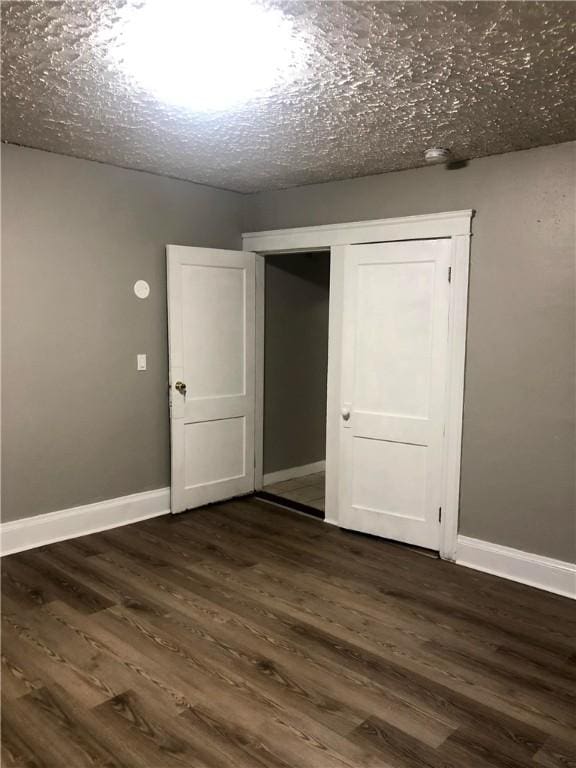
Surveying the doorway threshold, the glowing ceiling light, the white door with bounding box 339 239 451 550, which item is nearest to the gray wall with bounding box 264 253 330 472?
the doorway threshold

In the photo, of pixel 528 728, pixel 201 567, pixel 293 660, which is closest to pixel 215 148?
pixel 201 567

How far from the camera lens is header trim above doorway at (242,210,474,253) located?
3.63 meters

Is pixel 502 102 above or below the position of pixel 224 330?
above

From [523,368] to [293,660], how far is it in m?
1.99

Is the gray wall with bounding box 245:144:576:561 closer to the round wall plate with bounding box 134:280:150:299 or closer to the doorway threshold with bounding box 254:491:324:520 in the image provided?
the doorway threshold with bounding box 254:491:324:520

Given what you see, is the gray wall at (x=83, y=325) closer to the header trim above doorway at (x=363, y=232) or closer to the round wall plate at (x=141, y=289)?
the round wall plate at (x=141, y=289)

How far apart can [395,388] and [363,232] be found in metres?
1.06

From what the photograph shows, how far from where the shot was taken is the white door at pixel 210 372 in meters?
4.37

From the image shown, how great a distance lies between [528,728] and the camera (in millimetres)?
2248

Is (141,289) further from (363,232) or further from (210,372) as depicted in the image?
(363,232)

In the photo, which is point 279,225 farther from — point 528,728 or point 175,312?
point 528,728

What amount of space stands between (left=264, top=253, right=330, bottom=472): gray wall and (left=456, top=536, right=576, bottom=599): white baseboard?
2062 mm

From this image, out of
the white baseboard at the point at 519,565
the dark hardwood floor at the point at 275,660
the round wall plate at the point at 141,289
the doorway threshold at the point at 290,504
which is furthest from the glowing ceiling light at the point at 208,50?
the doorway threshold at the point at 290,504

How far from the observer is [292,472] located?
552 cm
